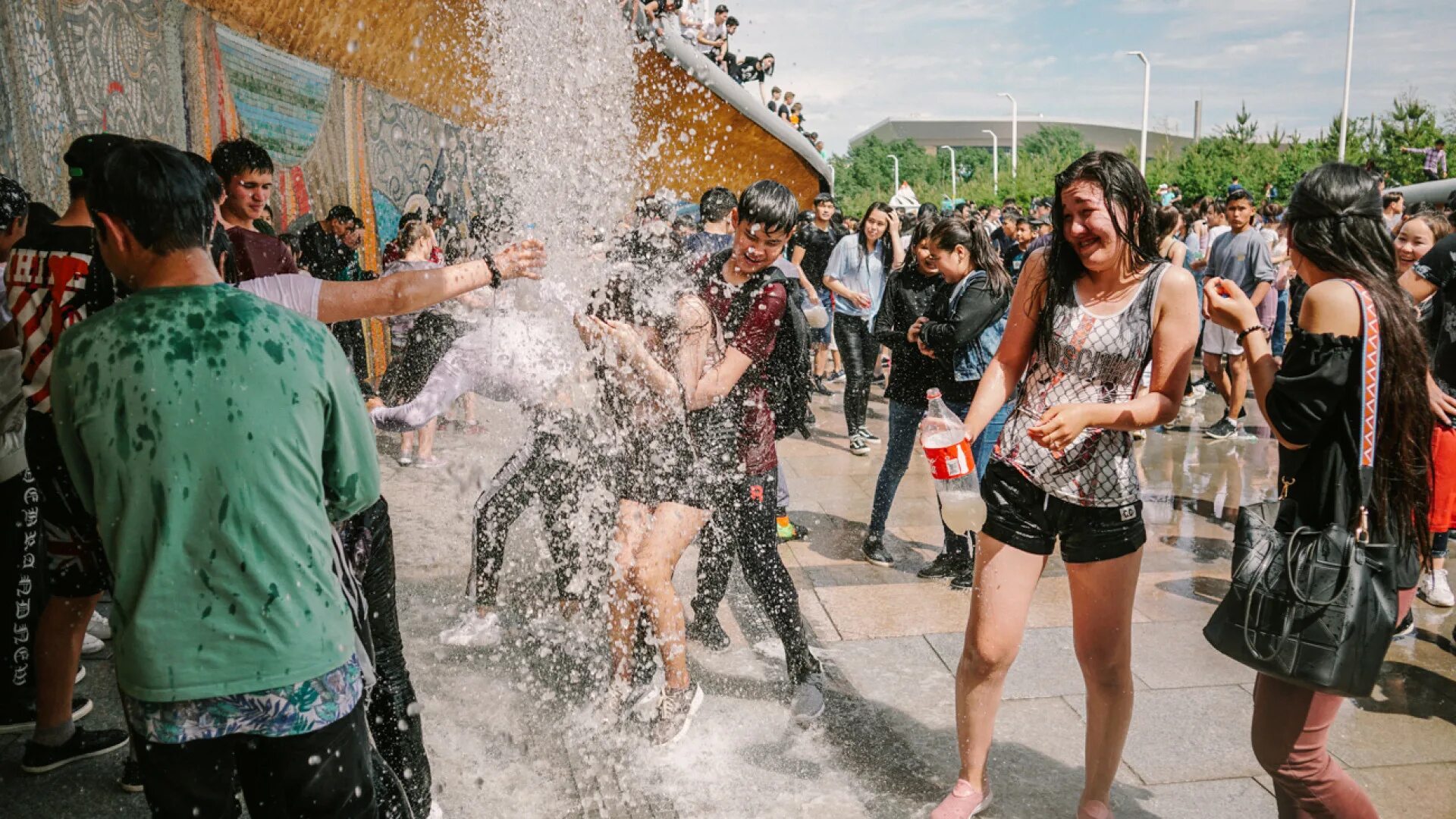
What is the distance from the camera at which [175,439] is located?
184cm

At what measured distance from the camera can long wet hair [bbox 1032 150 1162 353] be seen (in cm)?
291

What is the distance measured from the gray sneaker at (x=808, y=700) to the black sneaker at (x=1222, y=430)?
6856 millimetres

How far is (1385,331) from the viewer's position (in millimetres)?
2531

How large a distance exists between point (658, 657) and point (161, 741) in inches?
85.4

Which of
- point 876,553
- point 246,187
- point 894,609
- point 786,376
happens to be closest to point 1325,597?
point 786,376

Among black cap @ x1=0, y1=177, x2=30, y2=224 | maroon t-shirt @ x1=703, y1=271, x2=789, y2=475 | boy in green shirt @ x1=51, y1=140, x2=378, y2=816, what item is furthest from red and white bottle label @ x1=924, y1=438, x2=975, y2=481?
black cap @ x1=0, y1=177, x2=30, y2=224

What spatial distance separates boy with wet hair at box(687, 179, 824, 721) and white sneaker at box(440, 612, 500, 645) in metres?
1.12

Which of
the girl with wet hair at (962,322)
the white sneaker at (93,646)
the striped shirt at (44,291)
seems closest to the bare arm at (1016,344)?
the girl with wet hair at (962,322)

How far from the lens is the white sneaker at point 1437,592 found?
5121 millimetres

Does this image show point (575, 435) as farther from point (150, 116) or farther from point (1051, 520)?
point (150, 116)

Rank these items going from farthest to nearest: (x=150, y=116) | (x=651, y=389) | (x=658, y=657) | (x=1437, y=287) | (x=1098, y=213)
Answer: (x=150, y=116)
(x=1437, y=287)
(x=658, y=657)
(x=651, y=389)
(x=1098, y=213)

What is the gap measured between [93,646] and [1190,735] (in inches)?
174

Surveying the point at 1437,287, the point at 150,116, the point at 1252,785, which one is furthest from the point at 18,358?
the point at 1437,287

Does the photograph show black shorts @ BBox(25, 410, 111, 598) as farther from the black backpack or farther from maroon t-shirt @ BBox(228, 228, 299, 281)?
the black backpack
